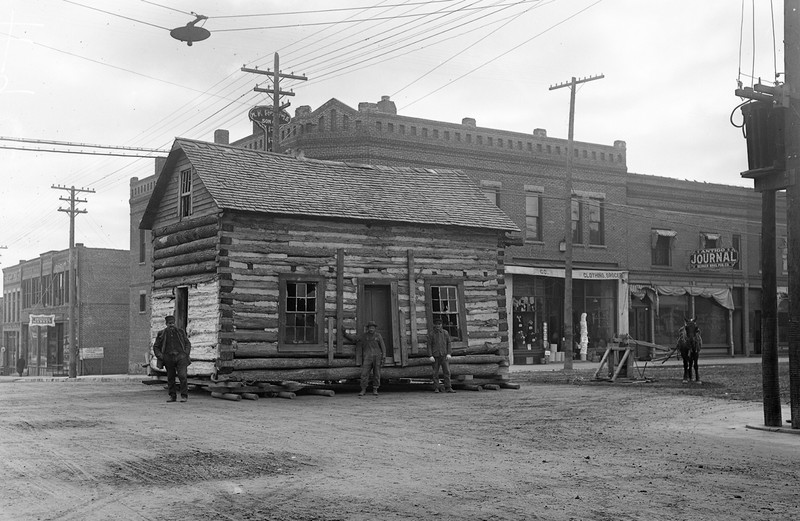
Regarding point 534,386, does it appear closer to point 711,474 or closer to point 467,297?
point 467,297

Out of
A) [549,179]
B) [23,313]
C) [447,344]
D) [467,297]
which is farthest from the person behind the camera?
[23,313]

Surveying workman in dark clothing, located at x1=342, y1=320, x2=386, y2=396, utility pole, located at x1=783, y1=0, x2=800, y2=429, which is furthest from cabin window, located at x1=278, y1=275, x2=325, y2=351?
utility pole, located at x1=783, y1=0, x2=800, y2=429

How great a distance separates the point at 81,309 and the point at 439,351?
3907cm

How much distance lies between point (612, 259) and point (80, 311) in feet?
107

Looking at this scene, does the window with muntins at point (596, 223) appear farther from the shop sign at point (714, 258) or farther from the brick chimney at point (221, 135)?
the brick chimney at point (221, 135)

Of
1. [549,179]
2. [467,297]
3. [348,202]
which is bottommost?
[467,297]

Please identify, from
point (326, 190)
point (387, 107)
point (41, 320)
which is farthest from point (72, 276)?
point (326, 190)

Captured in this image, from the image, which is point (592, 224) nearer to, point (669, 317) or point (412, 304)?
point (669, 317)

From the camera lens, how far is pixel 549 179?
126 ft

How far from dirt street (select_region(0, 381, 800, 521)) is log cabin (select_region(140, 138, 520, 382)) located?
3208 mm

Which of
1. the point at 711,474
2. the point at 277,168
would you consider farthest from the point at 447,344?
the point at 711,474

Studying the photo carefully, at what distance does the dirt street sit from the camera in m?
7.70

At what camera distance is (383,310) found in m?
22.0

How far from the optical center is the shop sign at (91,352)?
5250 cm
